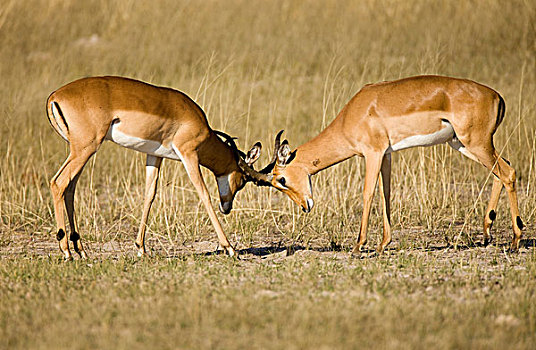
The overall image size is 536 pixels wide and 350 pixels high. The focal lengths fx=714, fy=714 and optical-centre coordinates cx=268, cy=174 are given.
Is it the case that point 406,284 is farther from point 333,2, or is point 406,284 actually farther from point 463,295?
point 333,2

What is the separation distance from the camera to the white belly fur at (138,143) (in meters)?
6.79

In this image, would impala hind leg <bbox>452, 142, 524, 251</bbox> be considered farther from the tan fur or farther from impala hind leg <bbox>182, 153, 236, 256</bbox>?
impala hind leg <bbox>182, 153, 236, 256</bbox>

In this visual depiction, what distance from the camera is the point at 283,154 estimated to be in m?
7.79

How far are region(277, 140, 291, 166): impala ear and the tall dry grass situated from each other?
930 millimetres

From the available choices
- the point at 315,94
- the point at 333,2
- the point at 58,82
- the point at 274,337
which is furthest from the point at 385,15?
the point at 274,337

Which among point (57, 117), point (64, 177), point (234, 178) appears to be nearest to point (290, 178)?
point (234, 178)

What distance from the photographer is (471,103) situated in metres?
7.07

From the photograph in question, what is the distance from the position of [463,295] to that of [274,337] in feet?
5.82

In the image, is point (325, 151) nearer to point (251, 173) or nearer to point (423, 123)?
point (251, 173)

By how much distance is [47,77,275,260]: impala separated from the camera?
6570 mm

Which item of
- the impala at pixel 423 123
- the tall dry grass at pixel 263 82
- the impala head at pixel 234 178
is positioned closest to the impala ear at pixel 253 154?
the impala head at pixel 234 178

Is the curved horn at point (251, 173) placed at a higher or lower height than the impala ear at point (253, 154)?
lower

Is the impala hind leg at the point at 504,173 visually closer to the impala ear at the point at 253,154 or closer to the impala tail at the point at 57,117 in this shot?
the impala ear at the point at 253,154

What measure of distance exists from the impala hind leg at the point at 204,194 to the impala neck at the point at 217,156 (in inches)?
12.2
